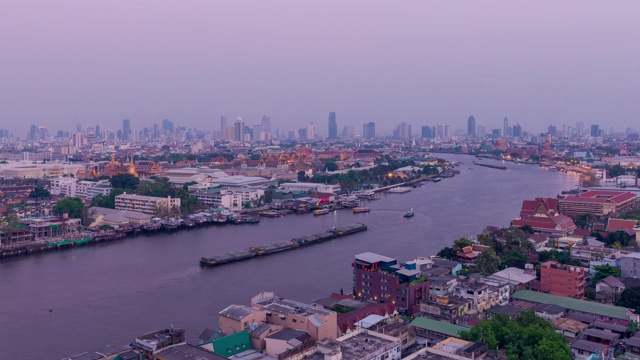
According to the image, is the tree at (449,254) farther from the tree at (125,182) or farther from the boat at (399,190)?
the tree at (125,182)

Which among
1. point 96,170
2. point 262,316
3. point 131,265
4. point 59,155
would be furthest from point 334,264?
point 59,155

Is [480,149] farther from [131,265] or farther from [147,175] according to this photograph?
[131,265]

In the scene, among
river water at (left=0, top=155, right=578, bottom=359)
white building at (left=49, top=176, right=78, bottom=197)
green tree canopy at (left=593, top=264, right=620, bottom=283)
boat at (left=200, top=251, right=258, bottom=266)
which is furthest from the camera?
white building at (left=49, top=176, right=78, bottom=197)

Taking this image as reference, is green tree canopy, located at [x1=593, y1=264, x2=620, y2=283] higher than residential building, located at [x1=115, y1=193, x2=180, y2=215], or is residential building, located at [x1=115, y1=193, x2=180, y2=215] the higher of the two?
residential building, located at [x1=115, y1=193, x2=180, y2=215]

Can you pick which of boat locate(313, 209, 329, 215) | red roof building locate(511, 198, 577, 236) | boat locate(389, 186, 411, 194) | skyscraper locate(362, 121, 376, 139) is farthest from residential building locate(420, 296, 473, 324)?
skyscraper locate(362, 121, 376, 139)

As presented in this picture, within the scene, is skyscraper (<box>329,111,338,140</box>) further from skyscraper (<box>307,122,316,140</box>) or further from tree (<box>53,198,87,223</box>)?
tree (<box>53,198,87,223</box>)

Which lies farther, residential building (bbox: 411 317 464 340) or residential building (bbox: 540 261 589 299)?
residential building (bbox: 540 261 589 299)
